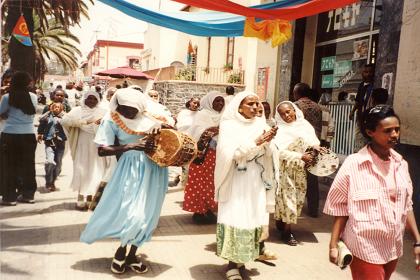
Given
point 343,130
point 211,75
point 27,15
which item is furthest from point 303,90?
point 211,75

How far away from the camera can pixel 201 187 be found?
20.0 ft

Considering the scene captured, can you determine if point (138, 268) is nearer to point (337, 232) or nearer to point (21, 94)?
point (337, 232)

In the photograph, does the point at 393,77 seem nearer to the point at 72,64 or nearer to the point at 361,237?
the point at 361,237

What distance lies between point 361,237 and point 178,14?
5.24 meters

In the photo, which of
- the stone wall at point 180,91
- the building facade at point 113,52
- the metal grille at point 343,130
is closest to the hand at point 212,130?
the metal grille at point 343,130

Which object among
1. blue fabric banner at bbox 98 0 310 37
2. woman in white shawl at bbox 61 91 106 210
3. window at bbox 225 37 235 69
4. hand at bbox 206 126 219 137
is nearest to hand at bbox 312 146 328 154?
hand at bbox 206 126 219 137

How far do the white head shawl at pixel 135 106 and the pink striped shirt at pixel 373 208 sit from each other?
207cm

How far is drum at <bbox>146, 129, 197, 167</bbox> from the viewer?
3.98 m

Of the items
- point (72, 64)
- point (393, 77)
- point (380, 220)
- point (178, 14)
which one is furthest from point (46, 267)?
point (72, 64)

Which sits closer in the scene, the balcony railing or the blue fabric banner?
the blue fabric banner

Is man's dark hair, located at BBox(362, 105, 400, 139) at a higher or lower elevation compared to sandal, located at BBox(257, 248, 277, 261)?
higher

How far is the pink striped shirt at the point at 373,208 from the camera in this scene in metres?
2.67

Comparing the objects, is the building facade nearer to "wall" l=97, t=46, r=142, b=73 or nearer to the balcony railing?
"wall" l=97, t=46, r=142, b=73

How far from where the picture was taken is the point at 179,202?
7.47 metres
